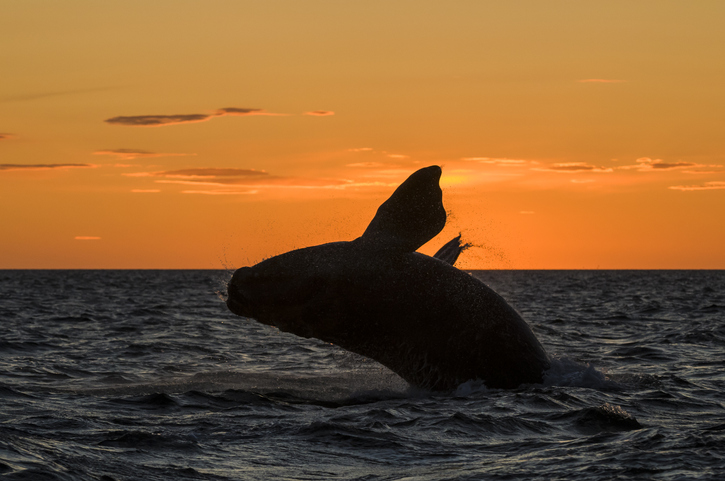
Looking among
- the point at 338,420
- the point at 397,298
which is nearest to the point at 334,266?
the point at 397,298

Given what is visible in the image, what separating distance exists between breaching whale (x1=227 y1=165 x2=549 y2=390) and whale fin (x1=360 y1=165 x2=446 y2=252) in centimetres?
1

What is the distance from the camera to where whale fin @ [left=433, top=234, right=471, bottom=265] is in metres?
10.4

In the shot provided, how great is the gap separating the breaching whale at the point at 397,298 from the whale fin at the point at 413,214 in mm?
11

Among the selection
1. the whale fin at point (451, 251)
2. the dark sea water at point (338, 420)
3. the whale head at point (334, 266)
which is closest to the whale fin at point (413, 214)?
the whale head at point (334, 266)

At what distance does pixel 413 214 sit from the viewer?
9.47m

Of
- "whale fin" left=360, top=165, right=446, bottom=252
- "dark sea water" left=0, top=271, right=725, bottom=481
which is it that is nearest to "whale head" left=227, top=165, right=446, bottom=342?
"whale fin" left=360, top=165, right=446, bottom=252

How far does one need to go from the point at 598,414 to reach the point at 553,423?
51 centimetres

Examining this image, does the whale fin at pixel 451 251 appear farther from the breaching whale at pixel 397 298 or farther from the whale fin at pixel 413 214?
the whale fin at pixel 413 214

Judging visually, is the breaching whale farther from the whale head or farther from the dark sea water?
the dark sea water

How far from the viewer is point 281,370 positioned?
1453cm

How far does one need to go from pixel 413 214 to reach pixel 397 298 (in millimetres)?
961

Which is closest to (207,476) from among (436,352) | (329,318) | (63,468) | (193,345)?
(63,468)

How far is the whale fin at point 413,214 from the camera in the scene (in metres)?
9.45

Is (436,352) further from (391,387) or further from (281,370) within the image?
(281,370)
